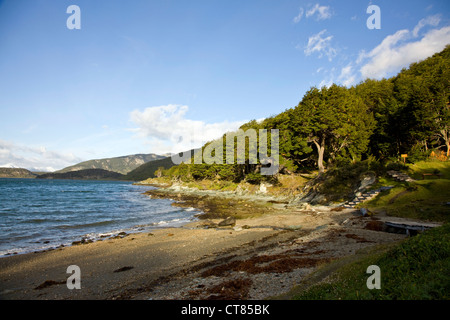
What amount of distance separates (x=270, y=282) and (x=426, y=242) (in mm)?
6005

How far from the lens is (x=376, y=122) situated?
167 feet

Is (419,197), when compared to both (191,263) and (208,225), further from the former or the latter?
(191,263)

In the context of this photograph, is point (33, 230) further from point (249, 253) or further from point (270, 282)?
point (270, 282)

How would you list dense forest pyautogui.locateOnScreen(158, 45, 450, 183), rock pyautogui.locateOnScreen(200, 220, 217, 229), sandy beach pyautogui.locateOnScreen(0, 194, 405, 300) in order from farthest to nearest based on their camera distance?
dense forest pyautogui.locateOnScreen(158, 45, 450, 183), rock pyautogui.locateOnScreen(200, 220, 217, 229), sandy beach pyautogui.locateOnScreen(0, 194, 405, 300)

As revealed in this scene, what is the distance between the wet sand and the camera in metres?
10.3

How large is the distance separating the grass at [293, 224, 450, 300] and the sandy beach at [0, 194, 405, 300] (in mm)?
2113

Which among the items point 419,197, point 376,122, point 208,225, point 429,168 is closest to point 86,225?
point 208,225

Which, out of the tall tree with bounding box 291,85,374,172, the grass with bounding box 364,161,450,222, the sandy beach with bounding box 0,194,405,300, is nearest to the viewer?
the sandy beach with bounding box 0,194,405,300

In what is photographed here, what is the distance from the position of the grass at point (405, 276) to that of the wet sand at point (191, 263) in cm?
213

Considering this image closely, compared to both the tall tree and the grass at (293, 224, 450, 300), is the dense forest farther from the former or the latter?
the grass at (293, 224, 450, 300)

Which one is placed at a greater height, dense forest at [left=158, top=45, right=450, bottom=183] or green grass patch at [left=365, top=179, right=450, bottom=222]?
dense forest at [left=158, top=45, right=450, bottom=183]

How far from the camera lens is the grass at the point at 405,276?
5496 millimetres

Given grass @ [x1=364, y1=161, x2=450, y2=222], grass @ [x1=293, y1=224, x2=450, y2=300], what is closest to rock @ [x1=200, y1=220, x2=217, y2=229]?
grass @ [x1=364, y1=161, x2=450, y2=222]
